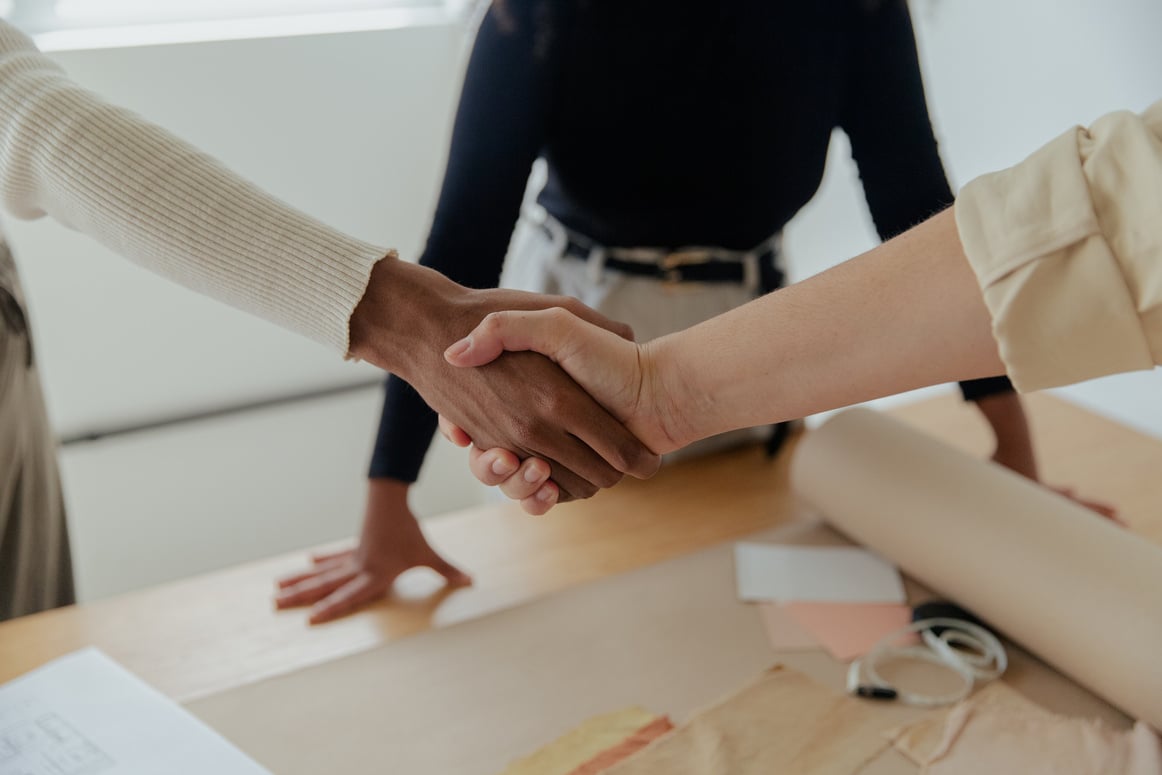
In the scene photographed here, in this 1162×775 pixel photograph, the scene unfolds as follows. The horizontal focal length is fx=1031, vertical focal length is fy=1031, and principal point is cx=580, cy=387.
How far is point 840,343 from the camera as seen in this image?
0.73m

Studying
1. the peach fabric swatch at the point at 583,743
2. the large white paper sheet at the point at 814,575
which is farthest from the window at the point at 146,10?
the peach fabric swatch at the point at 583,743

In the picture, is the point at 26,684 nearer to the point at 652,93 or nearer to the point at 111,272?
the point at 652,93

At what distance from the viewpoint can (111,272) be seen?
1.77m

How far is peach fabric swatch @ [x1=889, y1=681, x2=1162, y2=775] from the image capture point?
78cm

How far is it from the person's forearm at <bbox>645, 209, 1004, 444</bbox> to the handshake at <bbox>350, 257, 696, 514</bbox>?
35mm

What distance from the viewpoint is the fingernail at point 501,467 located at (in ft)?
3.05

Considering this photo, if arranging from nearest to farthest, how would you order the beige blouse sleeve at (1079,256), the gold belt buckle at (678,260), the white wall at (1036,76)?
the beige blouse sleeve at (1079,256), the gold belt buckle at (678,260), the white wall at (1036,76)

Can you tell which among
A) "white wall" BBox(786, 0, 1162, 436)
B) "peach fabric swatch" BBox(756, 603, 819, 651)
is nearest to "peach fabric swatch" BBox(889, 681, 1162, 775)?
"peach fabric swatch" BBox(756, 603, 819, 651)

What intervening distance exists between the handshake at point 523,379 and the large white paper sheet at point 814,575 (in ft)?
0.62

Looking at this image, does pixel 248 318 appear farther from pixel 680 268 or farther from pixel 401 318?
pixel 401 318

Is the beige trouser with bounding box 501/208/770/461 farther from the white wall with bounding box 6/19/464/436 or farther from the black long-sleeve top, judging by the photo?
the white wall with bounding box 6/19/464/436

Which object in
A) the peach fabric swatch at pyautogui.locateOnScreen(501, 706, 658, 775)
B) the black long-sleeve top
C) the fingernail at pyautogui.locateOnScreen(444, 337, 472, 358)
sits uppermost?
the black long-sleeve top

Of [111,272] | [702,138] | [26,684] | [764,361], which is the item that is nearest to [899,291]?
[764,361]

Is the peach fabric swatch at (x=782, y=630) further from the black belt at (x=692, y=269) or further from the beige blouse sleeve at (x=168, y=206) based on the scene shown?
the beige blouse sleeve at (x=168, y=206)
